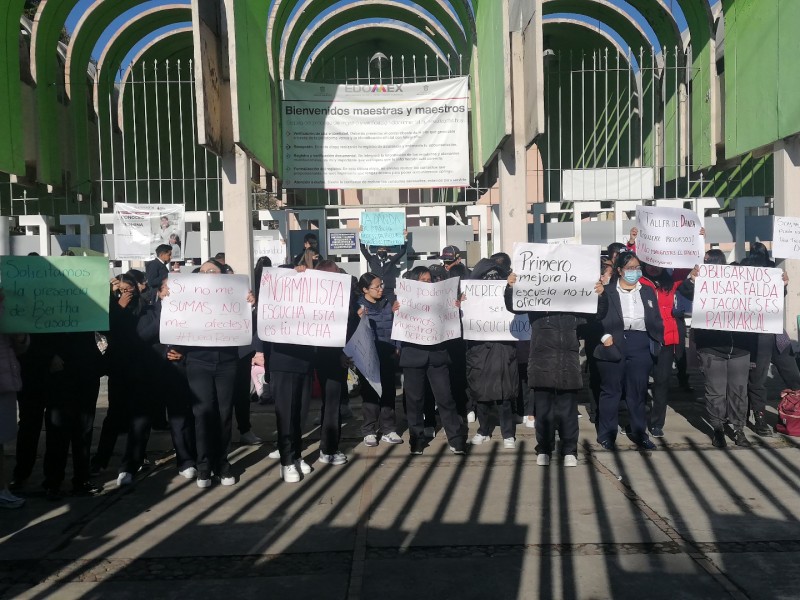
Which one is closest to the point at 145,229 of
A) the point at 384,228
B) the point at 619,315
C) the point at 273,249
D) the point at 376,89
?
the point at 273,249

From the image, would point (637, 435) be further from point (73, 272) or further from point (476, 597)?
point (73, 272)

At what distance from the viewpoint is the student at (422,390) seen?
26.9ft

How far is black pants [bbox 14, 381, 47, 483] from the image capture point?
7148 mm

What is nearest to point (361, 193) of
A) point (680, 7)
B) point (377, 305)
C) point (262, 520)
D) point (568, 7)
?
point (568, 7)

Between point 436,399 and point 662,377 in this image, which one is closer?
point 436,399

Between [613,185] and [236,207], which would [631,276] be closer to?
[236,207]

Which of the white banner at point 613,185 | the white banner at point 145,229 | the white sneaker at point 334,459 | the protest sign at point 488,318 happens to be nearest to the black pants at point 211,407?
the white sneaker at point 334,459

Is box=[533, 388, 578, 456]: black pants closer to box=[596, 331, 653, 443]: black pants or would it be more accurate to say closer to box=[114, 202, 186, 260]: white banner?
box=[596, 331, 653, 443]: black pants

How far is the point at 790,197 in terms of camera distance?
39.6 ft

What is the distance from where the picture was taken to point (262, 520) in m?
6.27

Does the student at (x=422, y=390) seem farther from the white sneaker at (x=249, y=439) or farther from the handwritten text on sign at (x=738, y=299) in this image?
the handwritten text on sign at (x=738, y=299)

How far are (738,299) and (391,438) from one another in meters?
3.48

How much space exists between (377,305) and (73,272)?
3006 millimetres

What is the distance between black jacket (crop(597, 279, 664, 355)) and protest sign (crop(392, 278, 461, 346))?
1333mm
